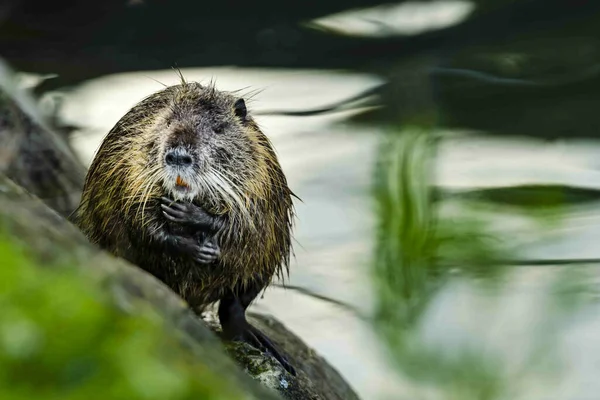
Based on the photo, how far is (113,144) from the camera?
275 cm

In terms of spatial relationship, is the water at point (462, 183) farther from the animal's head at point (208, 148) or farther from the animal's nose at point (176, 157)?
the animal's nose at point (176, 157)

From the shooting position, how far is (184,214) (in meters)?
2.57

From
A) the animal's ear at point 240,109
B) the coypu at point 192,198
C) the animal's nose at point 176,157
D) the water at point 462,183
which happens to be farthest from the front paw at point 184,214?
the water at point 462,183

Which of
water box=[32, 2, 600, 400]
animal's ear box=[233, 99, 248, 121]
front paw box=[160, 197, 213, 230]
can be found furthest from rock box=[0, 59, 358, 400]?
water box=[32, 2, 600, 400]

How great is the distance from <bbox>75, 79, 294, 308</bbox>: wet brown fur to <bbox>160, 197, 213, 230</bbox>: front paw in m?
0.03

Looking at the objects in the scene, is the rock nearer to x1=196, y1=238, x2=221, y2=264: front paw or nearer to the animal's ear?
x1=196, y1=238, x2=221, y2=264: front paw

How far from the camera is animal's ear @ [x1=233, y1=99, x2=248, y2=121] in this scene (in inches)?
109

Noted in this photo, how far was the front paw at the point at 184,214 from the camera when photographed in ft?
8.37

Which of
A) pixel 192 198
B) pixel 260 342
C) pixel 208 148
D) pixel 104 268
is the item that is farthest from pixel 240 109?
pixel 104 268

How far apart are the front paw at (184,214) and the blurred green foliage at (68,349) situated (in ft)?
5.34

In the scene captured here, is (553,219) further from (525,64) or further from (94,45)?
(94,45)

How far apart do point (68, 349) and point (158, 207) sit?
1.76 m

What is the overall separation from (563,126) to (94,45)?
9.73 ft

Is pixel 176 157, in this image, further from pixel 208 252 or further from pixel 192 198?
pixel 208 252
